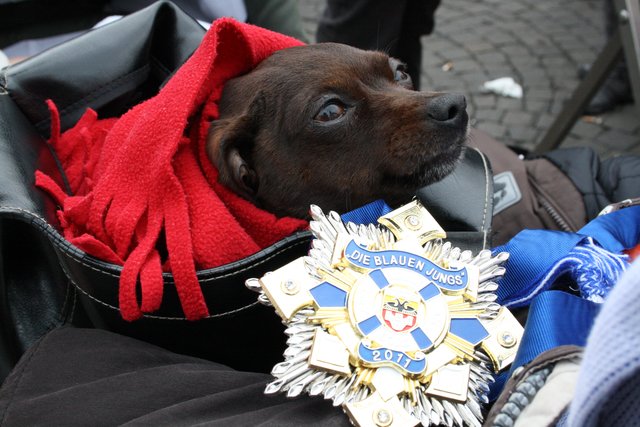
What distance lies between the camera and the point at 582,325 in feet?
3.15

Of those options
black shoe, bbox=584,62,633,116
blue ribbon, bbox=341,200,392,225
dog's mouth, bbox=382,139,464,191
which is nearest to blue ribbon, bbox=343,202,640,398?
blue ribbon, bbox=341,200,392,225

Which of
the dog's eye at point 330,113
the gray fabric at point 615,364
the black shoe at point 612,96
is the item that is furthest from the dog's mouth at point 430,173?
the black shoe at point 612,96

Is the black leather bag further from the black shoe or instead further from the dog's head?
the black shoe

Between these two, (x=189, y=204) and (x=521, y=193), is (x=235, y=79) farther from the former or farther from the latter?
(x=521, y=193)

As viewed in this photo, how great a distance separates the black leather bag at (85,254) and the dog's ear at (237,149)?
33 cm

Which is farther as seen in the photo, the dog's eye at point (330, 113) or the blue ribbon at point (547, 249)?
the dog's eye at point (330, 113)

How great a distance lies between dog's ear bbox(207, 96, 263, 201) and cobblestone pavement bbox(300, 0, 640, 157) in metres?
2.68

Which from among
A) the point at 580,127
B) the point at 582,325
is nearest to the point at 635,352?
the point at 582,325

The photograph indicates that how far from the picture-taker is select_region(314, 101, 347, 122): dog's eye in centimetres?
167

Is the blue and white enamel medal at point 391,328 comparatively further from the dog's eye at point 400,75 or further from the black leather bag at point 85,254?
the dog's eye at point 400,75

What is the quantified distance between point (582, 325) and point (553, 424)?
21 centimetres

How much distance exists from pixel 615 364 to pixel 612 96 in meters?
4.33

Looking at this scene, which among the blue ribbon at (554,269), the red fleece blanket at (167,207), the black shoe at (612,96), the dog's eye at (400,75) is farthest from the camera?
the black shoe at (612,96)

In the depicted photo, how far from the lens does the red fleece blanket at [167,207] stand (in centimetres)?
139
